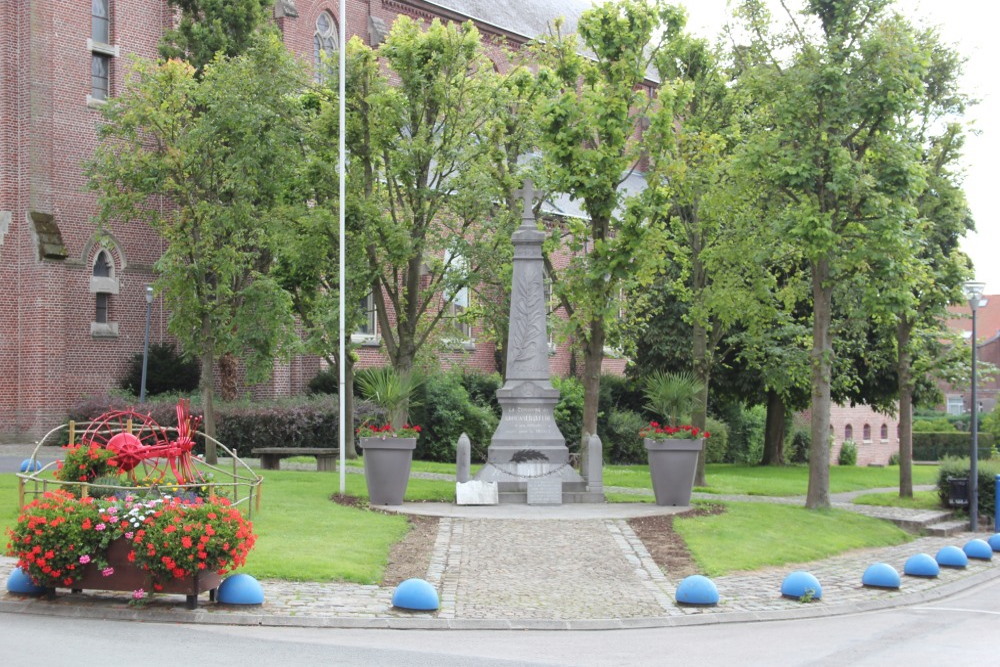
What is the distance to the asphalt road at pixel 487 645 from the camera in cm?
894

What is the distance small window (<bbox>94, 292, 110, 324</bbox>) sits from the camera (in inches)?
1296

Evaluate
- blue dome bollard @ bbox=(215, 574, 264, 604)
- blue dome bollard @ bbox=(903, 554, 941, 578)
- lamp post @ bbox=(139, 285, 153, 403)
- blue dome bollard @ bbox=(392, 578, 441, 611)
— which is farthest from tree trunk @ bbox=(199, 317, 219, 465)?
blue dome bollard @ bbox=(903, 554, 941, 578)

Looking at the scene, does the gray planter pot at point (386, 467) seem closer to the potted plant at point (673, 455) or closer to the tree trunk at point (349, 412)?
the potted plant at point (673, 455)

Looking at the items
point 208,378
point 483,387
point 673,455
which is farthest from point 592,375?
point 483,387

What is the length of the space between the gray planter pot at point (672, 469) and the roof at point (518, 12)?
25.4m

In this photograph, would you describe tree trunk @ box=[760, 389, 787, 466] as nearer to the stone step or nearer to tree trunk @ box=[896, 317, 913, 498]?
tree trunk @ box=[896, 317, 913, 498]

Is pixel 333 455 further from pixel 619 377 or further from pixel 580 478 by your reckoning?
pixel 619 377

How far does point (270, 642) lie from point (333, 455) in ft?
52.4

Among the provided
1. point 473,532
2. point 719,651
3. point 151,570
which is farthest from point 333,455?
point 719,651

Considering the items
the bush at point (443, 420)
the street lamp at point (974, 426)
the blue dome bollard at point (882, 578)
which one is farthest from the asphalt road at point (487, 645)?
the bush at point (443, 420)

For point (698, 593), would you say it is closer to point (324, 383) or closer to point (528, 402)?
point (528, 402)

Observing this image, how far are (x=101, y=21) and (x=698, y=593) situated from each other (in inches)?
1089

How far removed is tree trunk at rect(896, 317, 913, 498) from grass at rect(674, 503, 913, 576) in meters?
4.85

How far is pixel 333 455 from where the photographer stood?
2553cm
